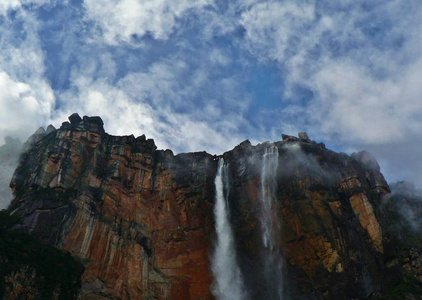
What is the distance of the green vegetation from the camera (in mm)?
32875

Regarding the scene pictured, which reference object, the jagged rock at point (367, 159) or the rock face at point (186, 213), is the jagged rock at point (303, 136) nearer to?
the rock face at point (186, 213)

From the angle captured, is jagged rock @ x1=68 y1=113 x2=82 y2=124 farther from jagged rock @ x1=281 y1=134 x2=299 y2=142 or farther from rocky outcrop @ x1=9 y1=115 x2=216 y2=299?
jagged rock @ x1=281 y1=134 x2=299 y2=142

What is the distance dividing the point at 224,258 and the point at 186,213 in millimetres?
7684

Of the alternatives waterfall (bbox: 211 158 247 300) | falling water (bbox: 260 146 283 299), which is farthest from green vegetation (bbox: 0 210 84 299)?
falling water (bbox: 260 146 283 299)

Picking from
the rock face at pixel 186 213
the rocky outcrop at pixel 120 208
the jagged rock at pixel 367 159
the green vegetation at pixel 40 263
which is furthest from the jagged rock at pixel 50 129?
the jagged rock at pixel 367 159

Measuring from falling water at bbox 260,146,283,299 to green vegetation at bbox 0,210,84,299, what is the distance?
21085 mm

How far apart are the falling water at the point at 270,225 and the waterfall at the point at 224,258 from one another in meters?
3.82

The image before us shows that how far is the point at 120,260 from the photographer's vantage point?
41.6 m

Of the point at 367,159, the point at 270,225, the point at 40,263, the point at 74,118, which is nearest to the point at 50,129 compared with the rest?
the point at 74,118

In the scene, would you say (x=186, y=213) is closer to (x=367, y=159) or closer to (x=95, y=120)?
(x=95, y=120)

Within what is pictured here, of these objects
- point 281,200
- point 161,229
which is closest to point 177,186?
point 161,229

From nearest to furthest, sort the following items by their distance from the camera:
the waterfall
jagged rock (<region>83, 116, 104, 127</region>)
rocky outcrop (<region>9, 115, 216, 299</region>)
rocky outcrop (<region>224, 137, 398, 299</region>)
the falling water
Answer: rocky outcrop (<region>9, 115, 216, 299</region>) → rocky outcrop (<region>224, 137, 398, 299</region>) → the falling water → the waterfall → jagged rock (<region>83, 116, 104, 127</region>)

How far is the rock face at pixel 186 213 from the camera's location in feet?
131

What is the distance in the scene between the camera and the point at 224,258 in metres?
46.5
